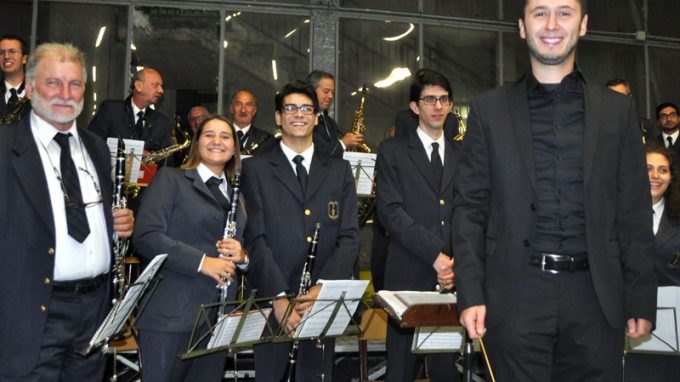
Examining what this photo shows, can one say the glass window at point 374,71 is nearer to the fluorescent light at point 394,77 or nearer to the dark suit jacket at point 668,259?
the fluorescent light at point 394,77

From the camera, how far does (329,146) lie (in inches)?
215

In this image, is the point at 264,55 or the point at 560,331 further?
the point at 264,55

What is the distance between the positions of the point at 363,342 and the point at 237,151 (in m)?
1.85

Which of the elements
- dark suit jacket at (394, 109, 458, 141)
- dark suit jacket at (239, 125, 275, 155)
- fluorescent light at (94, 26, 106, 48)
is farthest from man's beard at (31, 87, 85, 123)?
fluorescent light at (94, 26, 106, 48)

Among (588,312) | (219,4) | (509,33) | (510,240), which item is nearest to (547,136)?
(510,240)

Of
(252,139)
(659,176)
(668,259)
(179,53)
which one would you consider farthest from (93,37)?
(668,259)

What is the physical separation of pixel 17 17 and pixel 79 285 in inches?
284

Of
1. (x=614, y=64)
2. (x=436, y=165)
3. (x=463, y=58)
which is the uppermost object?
(x=614, y=64)

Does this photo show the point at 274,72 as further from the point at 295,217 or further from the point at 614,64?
the point at 295,217

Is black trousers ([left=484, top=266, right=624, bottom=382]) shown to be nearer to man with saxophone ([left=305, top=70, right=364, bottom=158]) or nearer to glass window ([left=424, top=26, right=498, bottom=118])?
man with saxophone ([left=305, top=70, right=364, bottom=158])

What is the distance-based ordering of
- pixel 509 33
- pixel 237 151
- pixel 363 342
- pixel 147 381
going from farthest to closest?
pixel 509 33 < pixel 363 342 < pixel 237 151 < pixel 147 381

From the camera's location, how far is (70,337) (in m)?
2.97

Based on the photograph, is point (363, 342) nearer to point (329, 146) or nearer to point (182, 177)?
point (329, 146)

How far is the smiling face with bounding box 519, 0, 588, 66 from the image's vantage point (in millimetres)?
2588
